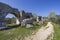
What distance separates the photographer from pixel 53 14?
7194 cm

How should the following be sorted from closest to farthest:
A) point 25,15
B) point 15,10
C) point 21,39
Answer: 1. point 21,39
2. point 15,10
3. point 25,15

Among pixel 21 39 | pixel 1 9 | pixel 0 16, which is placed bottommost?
pixel 21 39

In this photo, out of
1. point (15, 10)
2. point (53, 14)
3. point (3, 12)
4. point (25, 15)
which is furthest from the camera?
point (53, 14)

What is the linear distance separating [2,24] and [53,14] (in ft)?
147

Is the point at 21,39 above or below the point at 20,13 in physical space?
below

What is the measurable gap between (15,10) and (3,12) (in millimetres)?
8410

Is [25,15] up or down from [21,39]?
up

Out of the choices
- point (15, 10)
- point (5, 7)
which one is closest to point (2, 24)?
point (5, 7)

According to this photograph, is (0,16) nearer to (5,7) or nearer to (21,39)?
(5,7)

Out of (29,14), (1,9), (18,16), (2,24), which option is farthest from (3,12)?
(29,14)

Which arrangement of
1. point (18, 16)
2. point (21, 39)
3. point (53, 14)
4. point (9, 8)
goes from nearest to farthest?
1. point (21, 39)
2. point (9, 8)
3. point (18, 16)
4. point (53, 14)

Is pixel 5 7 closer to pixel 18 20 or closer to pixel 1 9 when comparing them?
pixel 1 9

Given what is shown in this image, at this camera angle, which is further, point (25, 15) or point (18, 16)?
point (25, 15)

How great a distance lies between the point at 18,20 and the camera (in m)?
50.7
